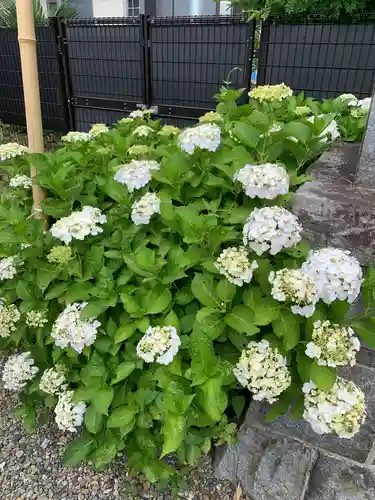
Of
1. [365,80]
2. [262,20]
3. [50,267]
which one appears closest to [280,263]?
[50,267]

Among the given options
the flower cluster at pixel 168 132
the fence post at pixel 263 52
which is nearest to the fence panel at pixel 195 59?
the fence post at pixel 263 52

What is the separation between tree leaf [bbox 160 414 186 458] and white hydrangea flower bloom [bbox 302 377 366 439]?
1.24ft

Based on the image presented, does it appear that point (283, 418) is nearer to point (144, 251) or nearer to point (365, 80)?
point (144, 251)

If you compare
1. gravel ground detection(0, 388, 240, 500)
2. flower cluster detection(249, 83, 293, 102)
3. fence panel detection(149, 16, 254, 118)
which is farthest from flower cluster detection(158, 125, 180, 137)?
fence panel detection(149, 16, 254, 118)

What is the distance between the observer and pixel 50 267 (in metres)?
1.54

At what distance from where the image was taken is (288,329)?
1.26 metres

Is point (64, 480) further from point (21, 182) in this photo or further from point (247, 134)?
point (247, 134)

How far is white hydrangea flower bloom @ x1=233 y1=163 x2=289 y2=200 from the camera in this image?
127cm

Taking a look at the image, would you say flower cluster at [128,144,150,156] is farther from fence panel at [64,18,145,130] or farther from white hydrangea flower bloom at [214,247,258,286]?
fence panel at [64,18,145,130]

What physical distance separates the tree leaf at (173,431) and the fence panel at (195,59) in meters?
3.94

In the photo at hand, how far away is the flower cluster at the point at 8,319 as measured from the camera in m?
1.63

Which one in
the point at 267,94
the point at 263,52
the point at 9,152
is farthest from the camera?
the point at 263,52

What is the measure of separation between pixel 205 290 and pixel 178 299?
0.47 feet

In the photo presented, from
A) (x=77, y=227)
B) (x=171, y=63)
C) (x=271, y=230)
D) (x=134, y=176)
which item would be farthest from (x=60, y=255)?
(x=171, y=63)
